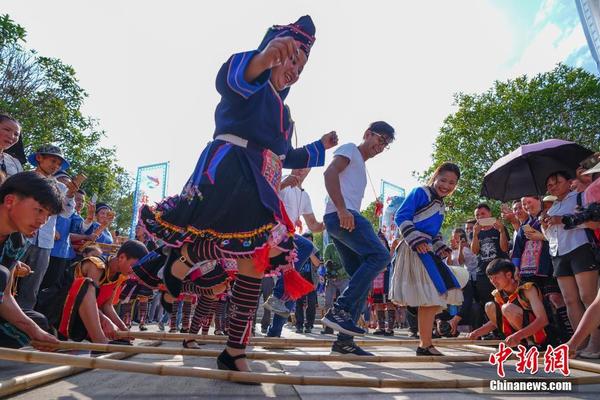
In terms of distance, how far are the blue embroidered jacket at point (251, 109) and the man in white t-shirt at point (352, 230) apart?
1.14m

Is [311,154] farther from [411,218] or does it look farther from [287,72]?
[411,218]

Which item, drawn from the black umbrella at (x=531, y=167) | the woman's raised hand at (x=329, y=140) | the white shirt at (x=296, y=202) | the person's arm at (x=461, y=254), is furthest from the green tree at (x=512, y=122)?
the woman's raised hand at (x=329, y=140)

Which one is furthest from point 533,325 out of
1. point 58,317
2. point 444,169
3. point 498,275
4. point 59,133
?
point 59,133

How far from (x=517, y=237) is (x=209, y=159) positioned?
14.7 feet

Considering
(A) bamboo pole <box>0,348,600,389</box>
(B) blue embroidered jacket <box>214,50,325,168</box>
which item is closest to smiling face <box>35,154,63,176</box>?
(B) blue embroidered jacket <box>214,50,325,168</box>

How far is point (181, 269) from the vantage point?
2.78m

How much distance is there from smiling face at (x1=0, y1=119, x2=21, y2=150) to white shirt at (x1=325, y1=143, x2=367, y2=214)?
2.97 meters

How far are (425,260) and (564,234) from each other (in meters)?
1.49

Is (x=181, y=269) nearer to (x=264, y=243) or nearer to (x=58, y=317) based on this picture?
(x=264, y=243)

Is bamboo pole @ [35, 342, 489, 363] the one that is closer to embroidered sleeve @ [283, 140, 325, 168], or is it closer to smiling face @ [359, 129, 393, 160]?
embroidered sleeve @ [283, 140, 325, 168]

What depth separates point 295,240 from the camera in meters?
4.65

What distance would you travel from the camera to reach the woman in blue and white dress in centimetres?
372

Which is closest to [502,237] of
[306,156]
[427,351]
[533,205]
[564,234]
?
[533,205]

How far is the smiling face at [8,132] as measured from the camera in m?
3.96
